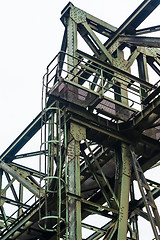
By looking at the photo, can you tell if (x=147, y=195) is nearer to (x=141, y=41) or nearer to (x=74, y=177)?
(x=74, y=177)

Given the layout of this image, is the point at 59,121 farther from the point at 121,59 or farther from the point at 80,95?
the point at 121,59

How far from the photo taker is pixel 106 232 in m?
17.3

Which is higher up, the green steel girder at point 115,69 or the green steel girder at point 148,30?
the green steel girder at point 148,30

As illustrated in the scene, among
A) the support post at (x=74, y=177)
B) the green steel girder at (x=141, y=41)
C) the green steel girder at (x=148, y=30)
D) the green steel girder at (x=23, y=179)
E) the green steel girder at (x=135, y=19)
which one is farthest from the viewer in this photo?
the green steel girder at (x=23, y=179)

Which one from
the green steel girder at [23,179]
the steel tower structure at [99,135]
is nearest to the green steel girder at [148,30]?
the steel tower structure at [99,135]

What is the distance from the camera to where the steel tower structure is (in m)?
17.4

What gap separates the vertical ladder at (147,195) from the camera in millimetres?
17219

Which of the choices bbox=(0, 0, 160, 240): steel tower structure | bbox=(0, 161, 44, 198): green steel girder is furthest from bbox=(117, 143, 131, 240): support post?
bbox=(0, 161, 44, 198): green steel girder

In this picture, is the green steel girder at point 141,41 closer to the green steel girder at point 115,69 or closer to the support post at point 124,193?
the green steel girder at point 115,69

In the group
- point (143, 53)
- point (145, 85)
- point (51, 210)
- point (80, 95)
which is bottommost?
point (51, 210)

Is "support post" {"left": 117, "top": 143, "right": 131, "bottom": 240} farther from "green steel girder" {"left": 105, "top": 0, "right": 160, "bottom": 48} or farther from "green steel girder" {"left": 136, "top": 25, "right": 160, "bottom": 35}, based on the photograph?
"green steel girder" {"left": 105, "top": 0, "right": 160, "bottom": 48}

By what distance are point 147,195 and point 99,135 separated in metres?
2.60

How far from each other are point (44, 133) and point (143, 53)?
241 inches

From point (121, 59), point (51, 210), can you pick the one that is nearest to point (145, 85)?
point (121, 59)
